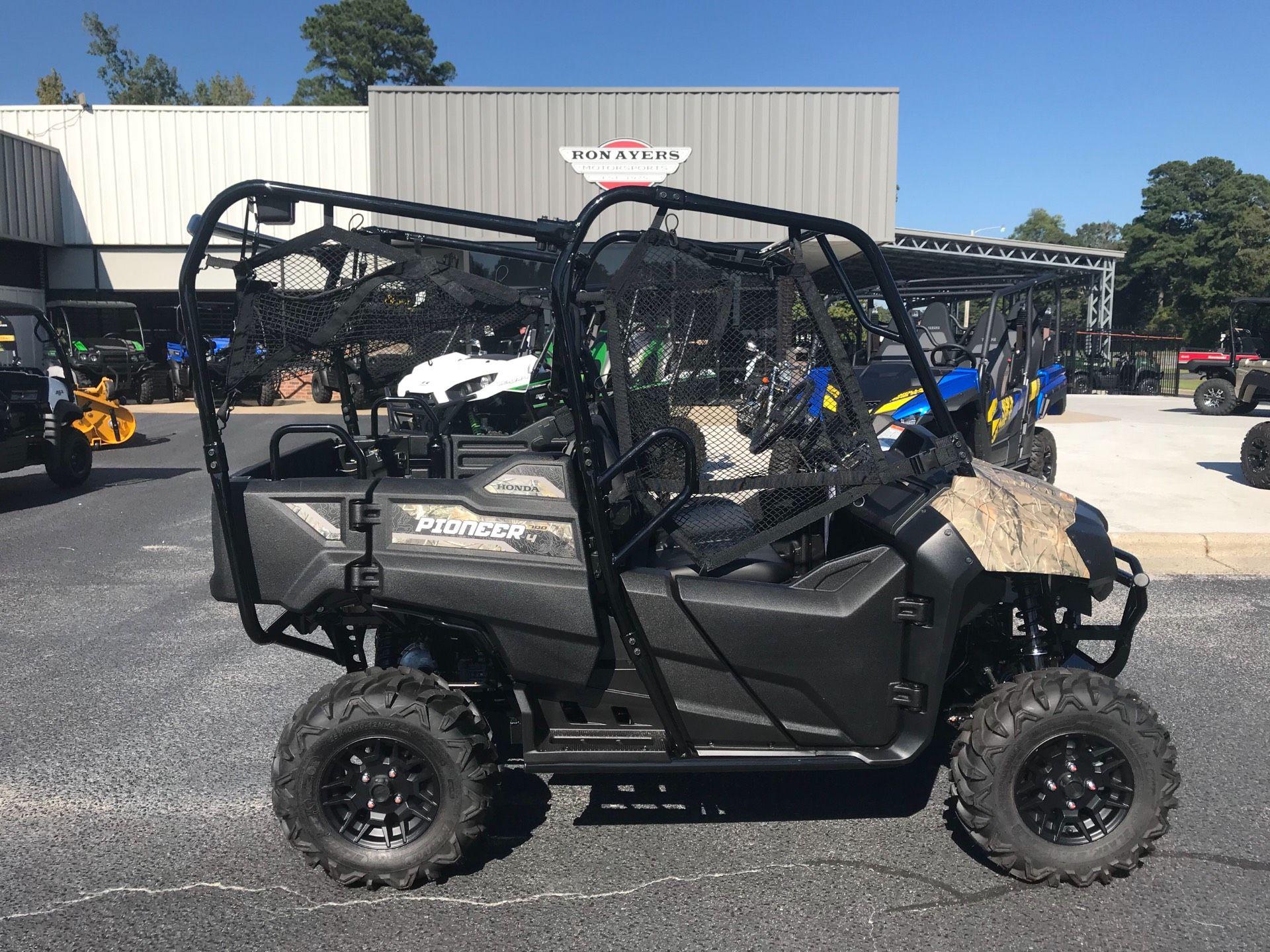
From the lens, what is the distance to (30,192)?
24.7 metres

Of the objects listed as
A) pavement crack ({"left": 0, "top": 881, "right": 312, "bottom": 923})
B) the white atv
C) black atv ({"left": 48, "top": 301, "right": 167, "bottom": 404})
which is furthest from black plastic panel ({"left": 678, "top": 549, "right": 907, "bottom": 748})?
black atv ({"left": 48, "top": 301, "right": 167, "bottom": 404})

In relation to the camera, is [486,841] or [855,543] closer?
[486,841]

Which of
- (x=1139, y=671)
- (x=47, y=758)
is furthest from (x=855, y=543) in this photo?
(x=47, y=758)

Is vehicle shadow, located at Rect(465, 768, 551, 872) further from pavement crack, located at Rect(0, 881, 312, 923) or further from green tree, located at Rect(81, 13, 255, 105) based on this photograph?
green tree, located at Rect(81, 13, 255, 105)

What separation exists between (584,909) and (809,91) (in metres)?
22.3

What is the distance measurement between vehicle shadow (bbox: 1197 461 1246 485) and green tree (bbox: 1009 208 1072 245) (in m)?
111

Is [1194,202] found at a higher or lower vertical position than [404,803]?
higher

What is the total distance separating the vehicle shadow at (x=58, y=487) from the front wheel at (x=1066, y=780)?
9713 millimetres

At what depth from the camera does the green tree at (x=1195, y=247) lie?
170 ft

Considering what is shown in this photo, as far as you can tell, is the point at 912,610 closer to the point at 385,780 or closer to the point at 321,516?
the point at 385,780

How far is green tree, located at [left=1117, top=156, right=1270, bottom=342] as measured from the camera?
5181cm

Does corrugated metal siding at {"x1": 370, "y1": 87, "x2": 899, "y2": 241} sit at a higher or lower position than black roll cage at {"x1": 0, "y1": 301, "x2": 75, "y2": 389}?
higher

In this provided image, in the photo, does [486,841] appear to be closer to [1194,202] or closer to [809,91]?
[809,91]

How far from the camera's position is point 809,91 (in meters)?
22.6
